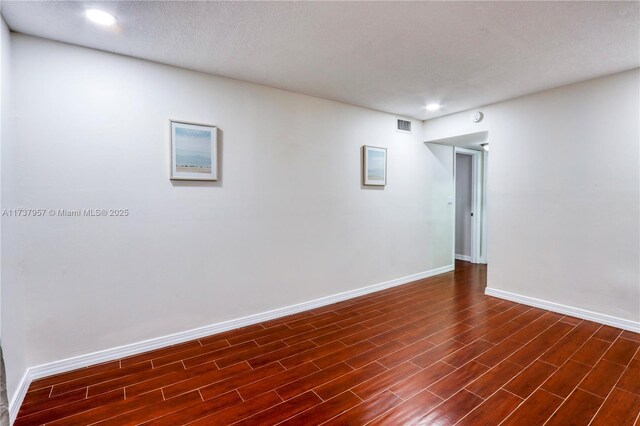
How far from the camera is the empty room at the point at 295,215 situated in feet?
6.62

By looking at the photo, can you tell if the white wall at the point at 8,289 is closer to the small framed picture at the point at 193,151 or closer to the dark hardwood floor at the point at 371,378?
the dark hardwood floor at the point at 371,378

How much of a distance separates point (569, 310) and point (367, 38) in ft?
11.6

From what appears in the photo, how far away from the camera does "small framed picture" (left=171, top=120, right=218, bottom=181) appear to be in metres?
2.79

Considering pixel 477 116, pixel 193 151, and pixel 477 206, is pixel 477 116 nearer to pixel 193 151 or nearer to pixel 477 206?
pixel 477 206

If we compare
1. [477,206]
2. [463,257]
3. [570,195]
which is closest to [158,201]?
[570,195]

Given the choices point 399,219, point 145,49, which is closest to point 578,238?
point 399,219

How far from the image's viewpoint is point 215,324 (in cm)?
304

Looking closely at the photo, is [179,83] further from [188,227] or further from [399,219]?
[399,219]

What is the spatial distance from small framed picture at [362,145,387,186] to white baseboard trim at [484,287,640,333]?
2.05 metres

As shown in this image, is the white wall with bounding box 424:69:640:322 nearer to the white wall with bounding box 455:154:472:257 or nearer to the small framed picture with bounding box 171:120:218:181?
the white wall with bounding box 455:154:472:257

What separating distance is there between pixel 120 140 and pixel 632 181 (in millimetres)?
4683

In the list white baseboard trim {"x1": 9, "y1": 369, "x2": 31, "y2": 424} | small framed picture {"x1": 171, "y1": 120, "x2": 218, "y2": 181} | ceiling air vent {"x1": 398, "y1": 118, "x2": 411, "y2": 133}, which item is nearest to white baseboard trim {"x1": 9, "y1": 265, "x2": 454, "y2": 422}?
white baseboard trim {"x1": 9, "y1": 369, "x2": 31, "y2": 424}

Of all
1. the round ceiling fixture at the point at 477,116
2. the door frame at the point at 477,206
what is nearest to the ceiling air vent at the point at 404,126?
the round ceiling fixture at the point at 477,116

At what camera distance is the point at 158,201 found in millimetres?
2736
